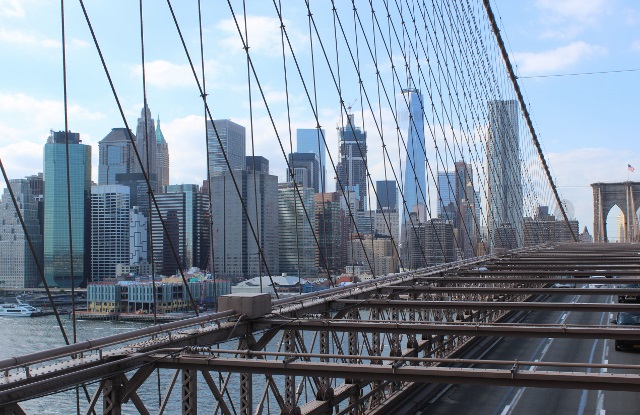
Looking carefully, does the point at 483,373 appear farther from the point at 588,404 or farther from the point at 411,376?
the point at 588,404

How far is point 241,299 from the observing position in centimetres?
759

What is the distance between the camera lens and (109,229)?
2581 centimetres

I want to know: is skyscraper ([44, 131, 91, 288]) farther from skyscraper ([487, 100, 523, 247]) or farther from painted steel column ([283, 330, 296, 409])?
skyscraper ([487, 100, 523, 247])

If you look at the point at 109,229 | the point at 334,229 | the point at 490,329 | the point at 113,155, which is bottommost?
the point at 490,329

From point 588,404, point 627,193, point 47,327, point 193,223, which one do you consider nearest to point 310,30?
point 588,404

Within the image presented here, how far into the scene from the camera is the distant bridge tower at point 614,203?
103m

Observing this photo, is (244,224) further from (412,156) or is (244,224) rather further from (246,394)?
(412,156)

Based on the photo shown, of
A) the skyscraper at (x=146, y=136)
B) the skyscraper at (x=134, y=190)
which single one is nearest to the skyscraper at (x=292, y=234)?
the skyscraper at (x=134, y=190)

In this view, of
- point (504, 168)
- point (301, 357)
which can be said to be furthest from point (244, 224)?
point (504, 168)

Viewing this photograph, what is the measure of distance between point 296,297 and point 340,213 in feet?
79.4

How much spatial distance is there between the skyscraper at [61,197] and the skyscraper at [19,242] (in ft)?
1.25

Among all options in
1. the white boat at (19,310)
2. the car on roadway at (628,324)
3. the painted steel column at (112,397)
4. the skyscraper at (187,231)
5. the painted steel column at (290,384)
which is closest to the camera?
the painted steel column at (112,397)

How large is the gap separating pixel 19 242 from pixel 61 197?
5.05m

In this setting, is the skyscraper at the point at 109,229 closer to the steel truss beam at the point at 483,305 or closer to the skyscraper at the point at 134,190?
the skyscraper at the point at 134,190
